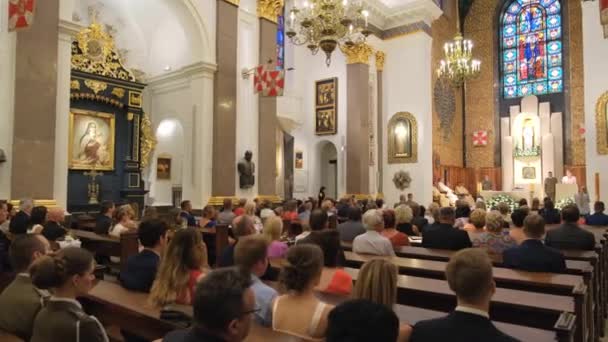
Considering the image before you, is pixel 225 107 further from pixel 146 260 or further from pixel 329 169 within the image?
pixel 329 169

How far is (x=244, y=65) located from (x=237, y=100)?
1.03 metres

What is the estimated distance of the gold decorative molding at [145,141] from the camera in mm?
12784

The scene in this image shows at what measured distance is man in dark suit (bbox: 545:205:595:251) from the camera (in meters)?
5.32

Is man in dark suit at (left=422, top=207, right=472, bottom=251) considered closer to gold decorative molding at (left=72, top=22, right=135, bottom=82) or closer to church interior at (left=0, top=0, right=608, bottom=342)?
church interior at (left=0, top=0, right=608, bottom=342)

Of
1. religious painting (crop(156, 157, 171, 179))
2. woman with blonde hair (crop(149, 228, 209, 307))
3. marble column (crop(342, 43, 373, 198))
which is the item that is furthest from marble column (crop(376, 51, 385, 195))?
woman with blonde hair (crop(149, 228, 209, 307))

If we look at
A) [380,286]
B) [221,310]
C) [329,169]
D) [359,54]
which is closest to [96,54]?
[359,54]

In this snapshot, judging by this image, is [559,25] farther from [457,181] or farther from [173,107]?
[173,107]

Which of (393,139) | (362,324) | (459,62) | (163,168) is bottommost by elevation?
(362,324)

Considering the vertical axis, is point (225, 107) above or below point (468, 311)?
above

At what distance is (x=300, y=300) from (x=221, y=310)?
34.6 inches

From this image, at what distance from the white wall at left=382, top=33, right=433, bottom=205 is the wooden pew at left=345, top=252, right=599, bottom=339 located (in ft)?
42.1

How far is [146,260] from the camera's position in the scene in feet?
10.8

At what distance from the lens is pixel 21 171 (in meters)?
7.39

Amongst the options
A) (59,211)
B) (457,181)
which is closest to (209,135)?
(59,211)
